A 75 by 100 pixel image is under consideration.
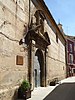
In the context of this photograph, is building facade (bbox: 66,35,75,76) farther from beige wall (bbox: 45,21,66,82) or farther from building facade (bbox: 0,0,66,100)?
building facade (bbox: 0,0,66,100)

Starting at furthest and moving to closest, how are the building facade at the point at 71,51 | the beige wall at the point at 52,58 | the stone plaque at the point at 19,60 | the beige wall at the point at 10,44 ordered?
the building facade at the point at 71,51
the beige wall at the point at 52,58
the stone plaque at the point at 19,60
the beige wall at the point at 10,44

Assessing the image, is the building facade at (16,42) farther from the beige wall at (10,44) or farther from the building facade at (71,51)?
the building facade at (71,51)

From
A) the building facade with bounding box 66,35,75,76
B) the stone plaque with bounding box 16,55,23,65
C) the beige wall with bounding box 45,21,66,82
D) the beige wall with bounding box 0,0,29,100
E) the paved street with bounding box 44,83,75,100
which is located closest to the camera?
the beige wall with bounding box 0,0,29,100

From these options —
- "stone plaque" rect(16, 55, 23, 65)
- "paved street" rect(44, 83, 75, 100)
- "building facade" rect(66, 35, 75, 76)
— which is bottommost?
"paved street" rect(44, 83, 75, 100)

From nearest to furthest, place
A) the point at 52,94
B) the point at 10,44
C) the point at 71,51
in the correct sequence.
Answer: the point at 10,44 < the point at 52,94 < the point at 71,51

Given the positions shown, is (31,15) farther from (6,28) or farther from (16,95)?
(16,95)

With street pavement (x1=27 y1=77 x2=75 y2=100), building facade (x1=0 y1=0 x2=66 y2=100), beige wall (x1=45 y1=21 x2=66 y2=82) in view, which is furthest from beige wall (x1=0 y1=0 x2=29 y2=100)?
beige wall (x1=45 y1=21 x2=66 y2=82)

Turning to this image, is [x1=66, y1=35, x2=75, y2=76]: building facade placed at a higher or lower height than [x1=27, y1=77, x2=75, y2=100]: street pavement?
higher

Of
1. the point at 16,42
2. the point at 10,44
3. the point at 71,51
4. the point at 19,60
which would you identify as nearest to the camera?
the point at 10,44

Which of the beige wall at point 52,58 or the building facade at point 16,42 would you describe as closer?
the building facade at point 16,42

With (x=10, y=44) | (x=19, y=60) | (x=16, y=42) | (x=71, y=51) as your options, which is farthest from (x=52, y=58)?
(x=71, y=51)

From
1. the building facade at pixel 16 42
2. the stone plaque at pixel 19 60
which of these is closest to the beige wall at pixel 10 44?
the building facade at pixel 16 42

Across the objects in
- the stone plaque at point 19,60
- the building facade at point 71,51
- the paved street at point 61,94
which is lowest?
the paved street at point 61,94

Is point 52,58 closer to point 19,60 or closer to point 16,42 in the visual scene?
point 19,60
